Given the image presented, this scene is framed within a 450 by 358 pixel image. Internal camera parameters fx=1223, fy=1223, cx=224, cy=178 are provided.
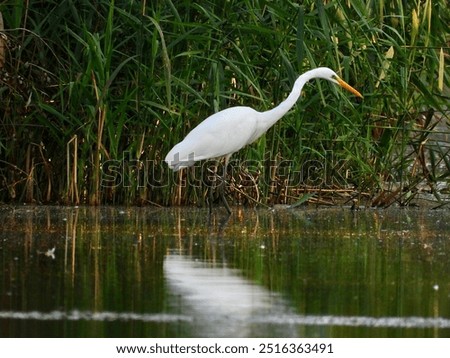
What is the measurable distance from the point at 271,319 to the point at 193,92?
141 inches

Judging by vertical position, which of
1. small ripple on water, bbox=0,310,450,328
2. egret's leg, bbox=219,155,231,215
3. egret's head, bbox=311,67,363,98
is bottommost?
small ripple on water, bbox=0,310,450,328

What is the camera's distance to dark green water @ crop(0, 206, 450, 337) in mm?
4516

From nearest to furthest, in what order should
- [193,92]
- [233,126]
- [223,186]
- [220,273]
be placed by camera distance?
[220,273] < [193,92] < [233,126] < [223,186]

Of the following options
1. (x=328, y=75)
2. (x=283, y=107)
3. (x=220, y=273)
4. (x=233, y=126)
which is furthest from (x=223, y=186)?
(x=220, y=273)

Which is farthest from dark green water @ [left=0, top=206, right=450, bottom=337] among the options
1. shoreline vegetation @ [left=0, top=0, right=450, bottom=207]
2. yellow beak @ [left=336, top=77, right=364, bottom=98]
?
yellow beak @ [left=336, top=77, right=364, bottom=98]

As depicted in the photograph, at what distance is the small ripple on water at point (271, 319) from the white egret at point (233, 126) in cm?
344

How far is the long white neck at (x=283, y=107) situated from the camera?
8320 mm

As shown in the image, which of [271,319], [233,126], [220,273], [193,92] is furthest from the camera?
[233,126]

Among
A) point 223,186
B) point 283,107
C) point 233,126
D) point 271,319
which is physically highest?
point 283,107

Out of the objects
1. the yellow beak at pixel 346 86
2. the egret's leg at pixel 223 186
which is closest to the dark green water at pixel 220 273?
the egret's leg at pixel 223 186

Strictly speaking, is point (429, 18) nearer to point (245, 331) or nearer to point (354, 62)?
point (354, 62)

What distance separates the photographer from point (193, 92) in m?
8.02

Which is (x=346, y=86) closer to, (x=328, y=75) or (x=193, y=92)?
(x=328, y=75)

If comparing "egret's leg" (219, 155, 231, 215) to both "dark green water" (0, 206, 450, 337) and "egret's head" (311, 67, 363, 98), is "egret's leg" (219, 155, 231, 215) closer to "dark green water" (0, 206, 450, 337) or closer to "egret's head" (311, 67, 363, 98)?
"dark green water" (0, 206, 450, 337)
